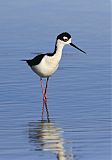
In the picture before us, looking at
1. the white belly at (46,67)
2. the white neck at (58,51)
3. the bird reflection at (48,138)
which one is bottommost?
the bird reflection at (48,138)

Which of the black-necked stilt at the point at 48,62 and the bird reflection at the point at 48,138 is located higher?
the black-necked stilt at the point at 48,62

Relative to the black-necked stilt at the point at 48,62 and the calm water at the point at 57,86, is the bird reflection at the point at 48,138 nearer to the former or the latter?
the calm water at the point at 57,86

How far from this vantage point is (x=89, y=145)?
9.25 m

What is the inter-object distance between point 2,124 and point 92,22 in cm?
914

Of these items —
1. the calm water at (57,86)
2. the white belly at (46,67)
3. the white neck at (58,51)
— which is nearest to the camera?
the calm water at (57,86)

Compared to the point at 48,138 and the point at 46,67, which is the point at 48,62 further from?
the point at 48,138

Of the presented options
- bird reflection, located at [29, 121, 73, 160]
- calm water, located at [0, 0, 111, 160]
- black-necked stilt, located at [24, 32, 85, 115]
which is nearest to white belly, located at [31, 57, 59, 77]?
black-necked stilt, located at [24, 32, 85, 115]

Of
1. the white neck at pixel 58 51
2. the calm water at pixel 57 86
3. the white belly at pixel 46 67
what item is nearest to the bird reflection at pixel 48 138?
the calm water at pixel 57 86

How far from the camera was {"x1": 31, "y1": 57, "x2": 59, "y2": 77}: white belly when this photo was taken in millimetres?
12789

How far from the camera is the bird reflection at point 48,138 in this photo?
898 centimetres

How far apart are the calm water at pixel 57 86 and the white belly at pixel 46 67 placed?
0.32 meters

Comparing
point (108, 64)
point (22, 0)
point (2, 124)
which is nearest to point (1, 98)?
point (2, 124)

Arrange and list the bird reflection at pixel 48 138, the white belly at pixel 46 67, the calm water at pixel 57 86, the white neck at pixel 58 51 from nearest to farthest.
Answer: the bird reflection at pixel 48 138 < the calm water at pixel 57 86 < the white belly at pixel 46 67 < the white neck at pixel 58 51

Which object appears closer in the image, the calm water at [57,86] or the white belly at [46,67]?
the calm water at [57,86]
